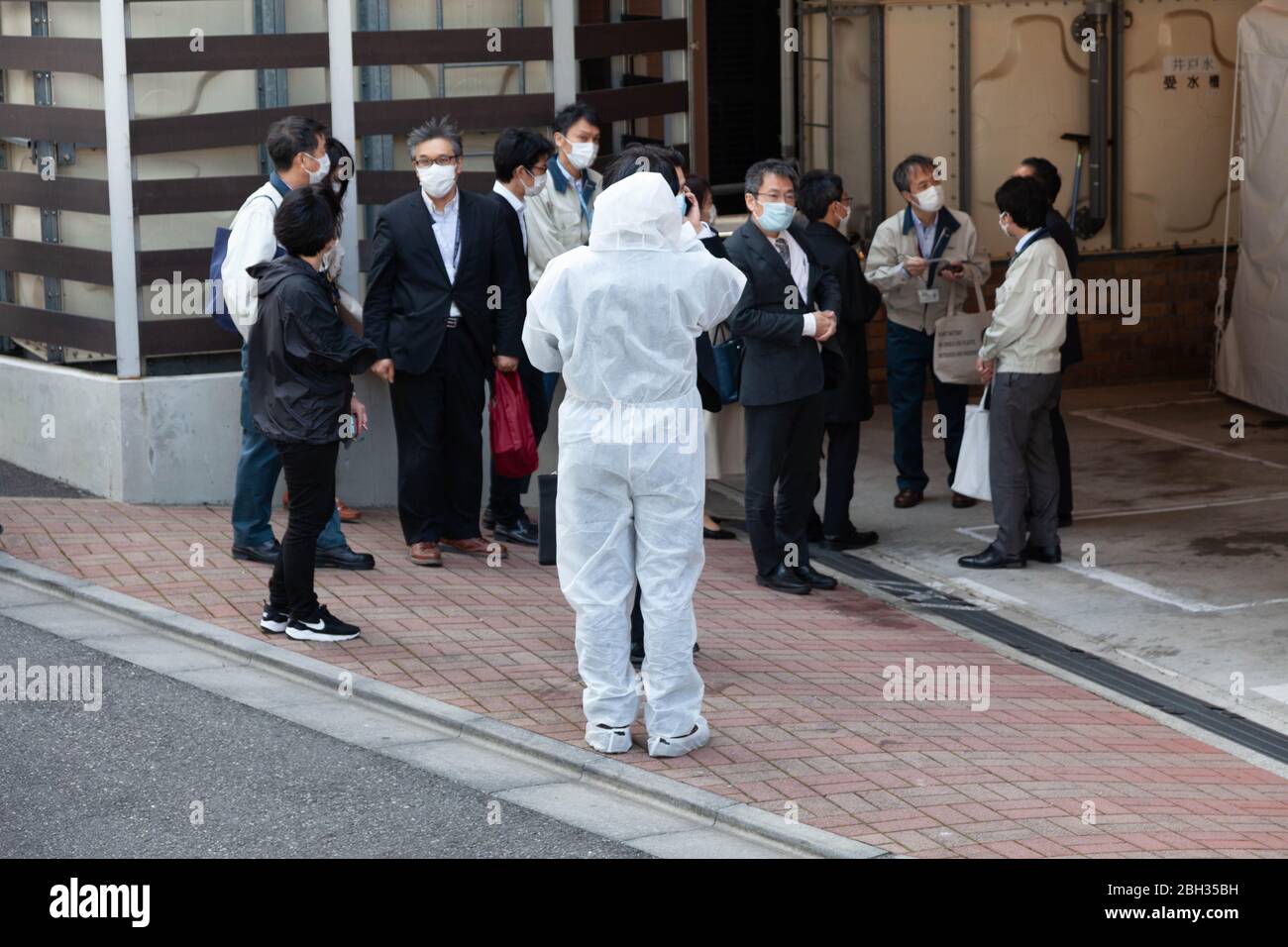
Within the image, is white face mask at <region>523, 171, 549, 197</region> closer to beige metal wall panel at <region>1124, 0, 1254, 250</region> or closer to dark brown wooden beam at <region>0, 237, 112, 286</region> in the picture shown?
dark brown wooden beam at <region>0, 237, 112, 286</region>

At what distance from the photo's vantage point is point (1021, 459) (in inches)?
376

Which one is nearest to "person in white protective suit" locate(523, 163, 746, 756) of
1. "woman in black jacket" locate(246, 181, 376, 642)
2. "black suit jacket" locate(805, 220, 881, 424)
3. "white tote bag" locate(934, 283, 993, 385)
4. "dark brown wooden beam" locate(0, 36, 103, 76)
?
"woman in black jacket" locate(246, 181, 376, 642)

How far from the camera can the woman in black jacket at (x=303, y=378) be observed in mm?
7660

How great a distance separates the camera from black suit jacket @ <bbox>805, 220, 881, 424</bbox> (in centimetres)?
964

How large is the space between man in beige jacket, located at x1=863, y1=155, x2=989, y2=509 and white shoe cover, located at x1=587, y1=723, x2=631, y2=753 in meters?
4.51

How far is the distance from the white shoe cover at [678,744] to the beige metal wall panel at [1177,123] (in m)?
8.62

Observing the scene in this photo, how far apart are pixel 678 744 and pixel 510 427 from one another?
284 centimetres

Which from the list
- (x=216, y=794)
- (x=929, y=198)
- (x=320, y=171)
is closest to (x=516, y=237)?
(x=320, y=171)

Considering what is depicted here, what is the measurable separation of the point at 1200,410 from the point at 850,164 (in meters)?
2.94

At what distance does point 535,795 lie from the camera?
6328mm

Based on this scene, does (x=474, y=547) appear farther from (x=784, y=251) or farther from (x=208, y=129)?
(x=208, y=129)

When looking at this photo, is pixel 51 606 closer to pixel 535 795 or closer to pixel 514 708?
pixel 514 708

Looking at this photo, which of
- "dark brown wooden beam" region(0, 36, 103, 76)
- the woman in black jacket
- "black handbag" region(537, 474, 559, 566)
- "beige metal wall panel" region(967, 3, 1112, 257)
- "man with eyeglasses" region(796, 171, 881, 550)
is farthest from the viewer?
Answer: "beige metal wall panel" region(967, 3, 1112, 257)

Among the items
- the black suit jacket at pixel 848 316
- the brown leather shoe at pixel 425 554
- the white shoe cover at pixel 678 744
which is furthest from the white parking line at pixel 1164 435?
the white shoe cover at pixel 678 744
